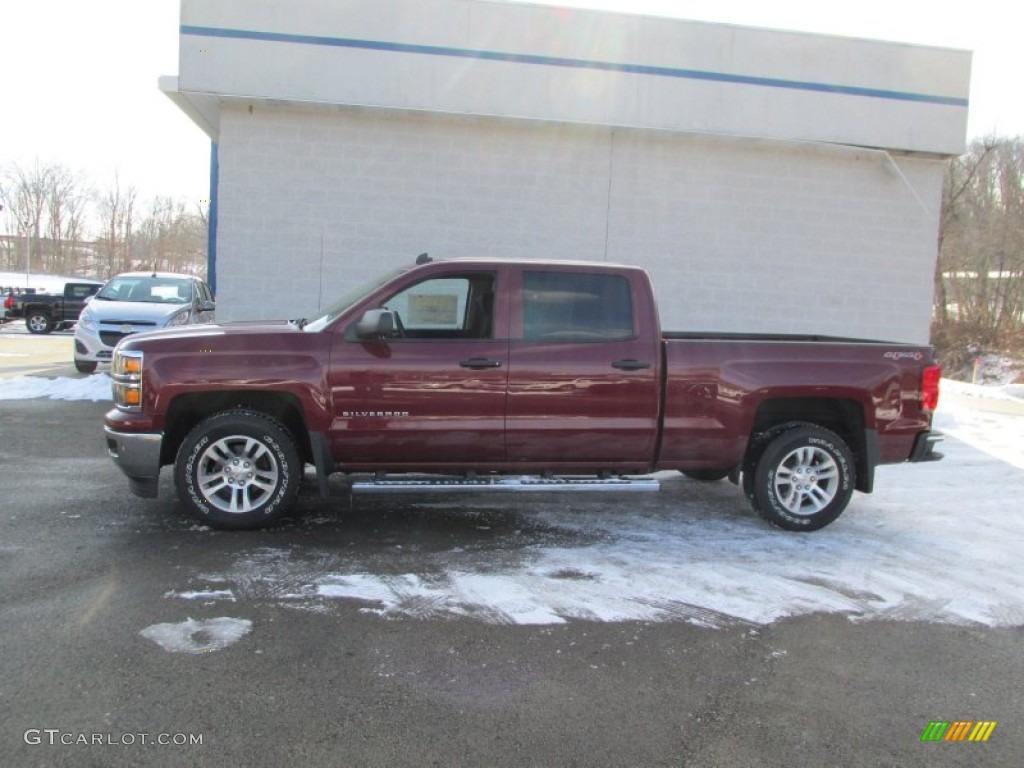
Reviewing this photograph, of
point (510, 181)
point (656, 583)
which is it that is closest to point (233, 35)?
point (510, 181)

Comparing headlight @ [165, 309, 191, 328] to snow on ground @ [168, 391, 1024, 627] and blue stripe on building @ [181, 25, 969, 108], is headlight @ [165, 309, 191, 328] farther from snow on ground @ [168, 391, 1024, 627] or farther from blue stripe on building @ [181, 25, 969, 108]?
snow on ground @ [168, 391, 1024, 627]

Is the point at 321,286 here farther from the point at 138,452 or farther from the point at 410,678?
the point at 410,678

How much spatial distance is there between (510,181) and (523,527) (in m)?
6.36

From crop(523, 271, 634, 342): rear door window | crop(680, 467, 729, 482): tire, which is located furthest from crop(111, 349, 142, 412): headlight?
crop(680, 467, 729, 482): tire

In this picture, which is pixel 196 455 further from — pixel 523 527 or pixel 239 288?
pixel 239 288

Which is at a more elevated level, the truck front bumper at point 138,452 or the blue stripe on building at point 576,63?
the blue stripe on building at point 576,63

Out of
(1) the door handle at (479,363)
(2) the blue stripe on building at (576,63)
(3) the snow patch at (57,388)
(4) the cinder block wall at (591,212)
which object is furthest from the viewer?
(3) the snow patch at (57,388)

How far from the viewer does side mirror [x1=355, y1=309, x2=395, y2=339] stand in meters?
5.14

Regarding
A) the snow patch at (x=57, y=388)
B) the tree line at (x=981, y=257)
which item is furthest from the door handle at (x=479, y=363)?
the tree line at (x=981, y=257)

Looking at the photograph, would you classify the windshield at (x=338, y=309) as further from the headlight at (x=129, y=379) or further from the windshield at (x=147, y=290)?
the windshield at (x=147, y=290)

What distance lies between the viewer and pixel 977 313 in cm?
3356

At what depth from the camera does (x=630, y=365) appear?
551 centimetres

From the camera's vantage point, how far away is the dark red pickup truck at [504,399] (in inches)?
207

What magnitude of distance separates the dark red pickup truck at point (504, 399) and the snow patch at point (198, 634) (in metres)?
1.49
